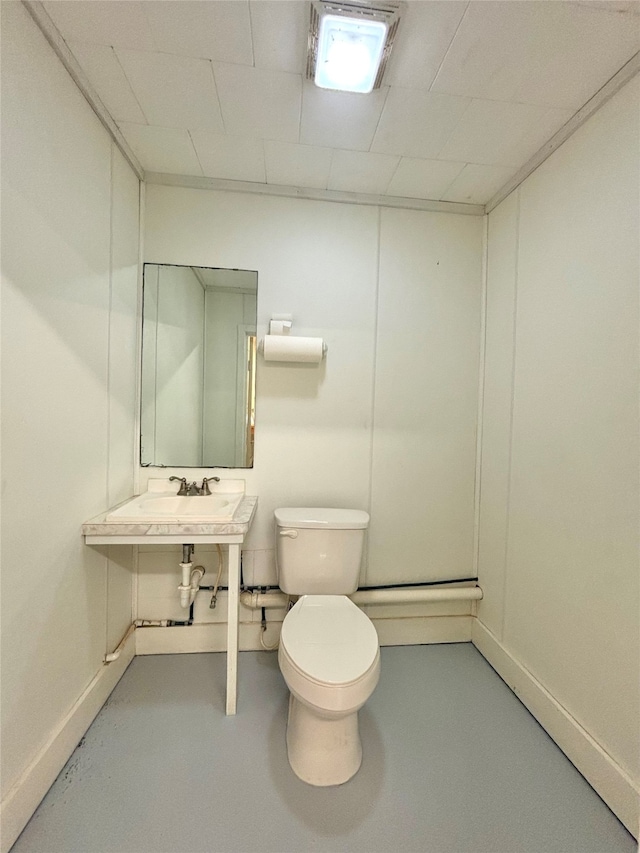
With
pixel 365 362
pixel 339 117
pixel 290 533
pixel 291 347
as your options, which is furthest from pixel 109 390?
pixel 339 117

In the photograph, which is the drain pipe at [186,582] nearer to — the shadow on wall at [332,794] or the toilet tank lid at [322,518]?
the toilet tank lid at [322,518]

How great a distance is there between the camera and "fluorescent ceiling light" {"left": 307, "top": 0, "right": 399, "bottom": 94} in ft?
3.17

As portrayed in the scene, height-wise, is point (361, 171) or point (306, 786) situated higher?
point (361, 171)

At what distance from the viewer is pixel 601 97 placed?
1.18m

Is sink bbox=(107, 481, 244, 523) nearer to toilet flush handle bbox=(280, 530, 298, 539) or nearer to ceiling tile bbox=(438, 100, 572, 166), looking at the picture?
toilet flush handle bbox=(280, 530, 298, 539)

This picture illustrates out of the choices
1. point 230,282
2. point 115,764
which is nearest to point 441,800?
point 115,764

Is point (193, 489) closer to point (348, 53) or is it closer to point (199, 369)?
point (199, 369)

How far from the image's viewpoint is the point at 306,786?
1.12 m

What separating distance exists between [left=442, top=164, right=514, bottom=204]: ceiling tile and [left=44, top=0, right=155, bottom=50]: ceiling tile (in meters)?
1.32

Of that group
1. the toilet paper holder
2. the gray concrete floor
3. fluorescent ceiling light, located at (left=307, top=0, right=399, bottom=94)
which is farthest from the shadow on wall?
fluorescent ceiling light, located at (left=307, top=0, right=399, bottom=94)

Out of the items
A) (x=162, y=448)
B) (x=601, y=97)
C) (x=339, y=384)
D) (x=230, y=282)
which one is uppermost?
(x=601, y=97)

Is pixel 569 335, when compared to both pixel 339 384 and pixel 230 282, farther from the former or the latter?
pixel 230 282

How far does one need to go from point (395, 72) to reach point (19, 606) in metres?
2.02

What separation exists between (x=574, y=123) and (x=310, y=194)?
1101 millimetres
